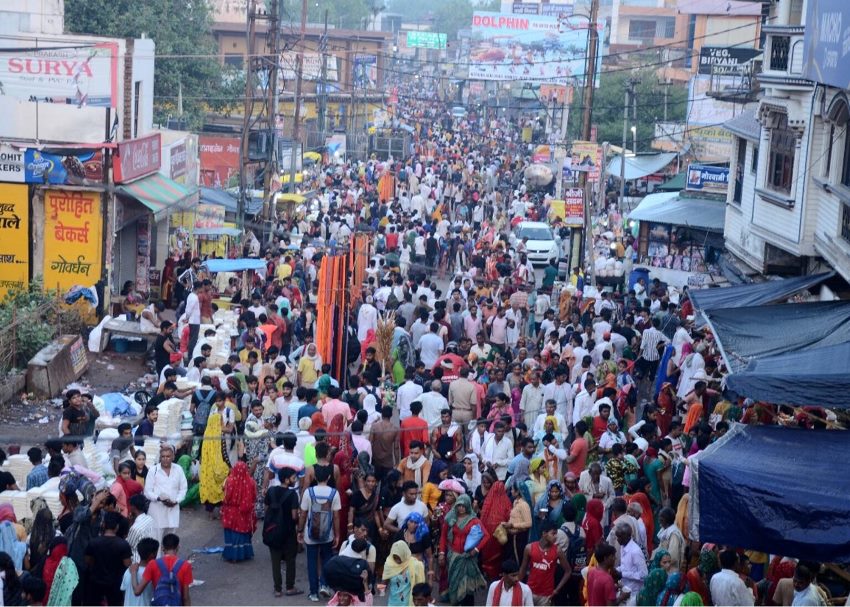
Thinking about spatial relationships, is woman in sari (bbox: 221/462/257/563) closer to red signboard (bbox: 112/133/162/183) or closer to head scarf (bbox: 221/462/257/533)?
head scarf (bbox: 221/462/257/533)

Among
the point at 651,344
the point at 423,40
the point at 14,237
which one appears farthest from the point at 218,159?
the point at 423,40

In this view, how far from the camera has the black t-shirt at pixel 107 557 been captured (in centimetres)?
979

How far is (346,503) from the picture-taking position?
1201cm

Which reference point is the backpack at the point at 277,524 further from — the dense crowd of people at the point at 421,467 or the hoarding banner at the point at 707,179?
the hoarding banner at the point at 707,179

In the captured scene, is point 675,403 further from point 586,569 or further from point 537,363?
point 586,569

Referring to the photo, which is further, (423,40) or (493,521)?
(423,40)

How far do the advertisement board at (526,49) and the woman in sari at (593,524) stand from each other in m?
48.0

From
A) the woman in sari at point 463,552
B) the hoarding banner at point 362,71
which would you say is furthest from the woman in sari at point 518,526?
the hoarding banner at point 362,71

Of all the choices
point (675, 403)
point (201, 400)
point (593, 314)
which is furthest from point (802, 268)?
point (201, 400)

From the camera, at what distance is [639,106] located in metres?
49.2

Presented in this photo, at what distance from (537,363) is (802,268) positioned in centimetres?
503

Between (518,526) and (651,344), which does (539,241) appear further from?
(518,526)

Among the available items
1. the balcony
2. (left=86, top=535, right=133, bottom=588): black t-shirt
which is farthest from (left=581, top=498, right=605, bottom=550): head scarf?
the balcony

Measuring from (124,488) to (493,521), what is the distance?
3.15 meters
